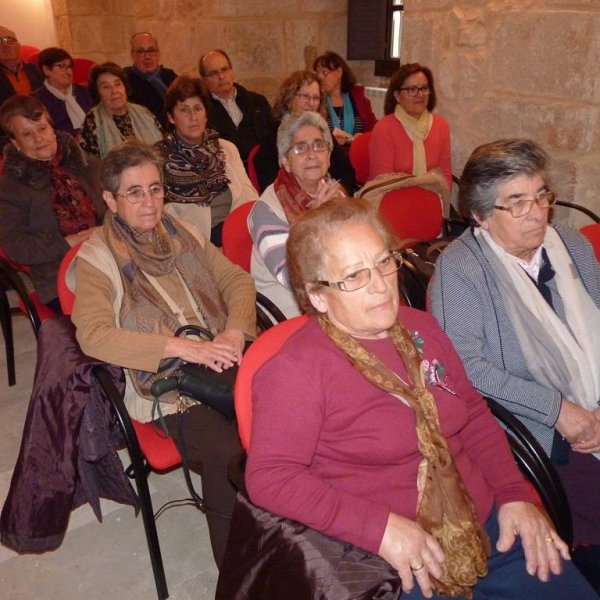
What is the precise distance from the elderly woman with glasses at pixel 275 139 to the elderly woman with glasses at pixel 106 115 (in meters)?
0.87

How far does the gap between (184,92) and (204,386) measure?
190 cm

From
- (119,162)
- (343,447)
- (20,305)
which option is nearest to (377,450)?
(343,447)

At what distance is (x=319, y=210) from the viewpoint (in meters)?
1.39

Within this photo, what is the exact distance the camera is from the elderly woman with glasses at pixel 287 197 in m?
2.29

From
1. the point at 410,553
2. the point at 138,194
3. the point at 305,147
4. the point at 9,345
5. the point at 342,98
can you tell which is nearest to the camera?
the point at 410,553

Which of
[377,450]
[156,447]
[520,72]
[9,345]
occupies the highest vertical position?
[520,72]

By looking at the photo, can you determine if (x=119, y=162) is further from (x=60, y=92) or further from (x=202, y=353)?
(x=60, y=92)

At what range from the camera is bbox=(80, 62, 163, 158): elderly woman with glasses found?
12.5 ft

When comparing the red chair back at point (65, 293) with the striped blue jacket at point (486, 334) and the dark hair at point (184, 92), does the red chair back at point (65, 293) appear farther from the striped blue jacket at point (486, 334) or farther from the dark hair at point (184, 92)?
the dark hair at point (184, 92)

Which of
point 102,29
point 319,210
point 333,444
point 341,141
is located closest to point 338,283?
point 319,210

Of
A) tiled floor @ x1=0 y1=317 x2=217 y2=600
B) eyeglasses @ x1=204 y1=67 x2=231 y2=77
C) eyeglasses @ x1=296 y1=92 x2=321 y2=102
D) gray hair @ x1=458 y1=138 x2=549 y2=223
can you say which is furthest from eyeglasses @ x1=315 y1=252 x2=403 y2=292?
eyeglasses @ x1=204 y1=67 x2=231 y2=77

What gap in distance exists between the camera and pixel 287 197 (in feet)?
7.82

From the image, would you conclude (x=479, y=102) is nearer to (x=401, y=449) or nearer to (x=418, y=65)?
(x=418, y=65)

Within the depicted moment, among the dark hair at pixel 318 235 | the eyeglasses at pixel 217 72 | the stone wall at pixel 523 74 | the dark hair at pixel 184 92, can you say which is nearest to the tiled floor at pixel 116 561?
the dark hair at pixel 318 235
